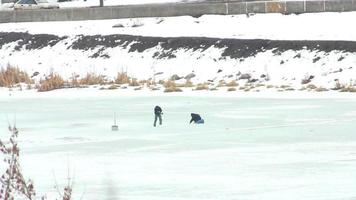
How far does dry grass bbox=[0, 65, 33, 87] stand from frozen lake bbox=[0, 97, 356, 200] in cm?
1073

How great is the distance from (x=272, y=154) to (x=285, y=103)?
900 cm

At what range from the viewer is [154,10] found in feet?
132

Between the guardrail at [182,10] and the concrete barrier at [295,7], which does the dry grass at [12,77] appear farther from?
the concrete barrier at [295,7]

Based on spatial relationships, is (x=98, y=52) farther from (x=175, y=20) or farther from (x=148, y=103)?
(x=148, y=103)

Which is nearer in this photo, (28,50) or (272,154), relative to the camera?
(272,154)

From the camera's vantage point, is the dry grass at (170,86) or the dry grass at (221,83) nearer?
the dry grass at (170,86)

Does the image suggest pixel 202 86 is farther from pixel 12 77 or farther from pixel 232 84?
pixel 12 77

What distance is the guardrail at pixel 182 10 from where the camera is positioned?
3509cm

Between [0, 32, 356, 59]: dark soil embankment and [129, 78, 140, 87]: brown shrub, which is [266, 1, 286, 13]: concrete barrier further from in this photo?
[129, 78, 140, 87]: brown shrub

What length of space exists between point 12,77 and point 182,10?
8.94m

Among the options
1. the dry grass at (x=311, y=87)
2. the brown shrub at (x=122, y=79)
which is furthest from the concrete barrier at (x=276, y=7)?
the dry grass at (x=311, y=87)

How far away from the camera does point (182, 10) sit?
39.2 metres

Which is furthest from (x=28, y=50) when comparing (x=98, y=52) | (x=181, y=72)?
(x=181, y=72)

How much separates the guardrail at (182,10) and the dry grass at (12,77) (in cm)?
763
